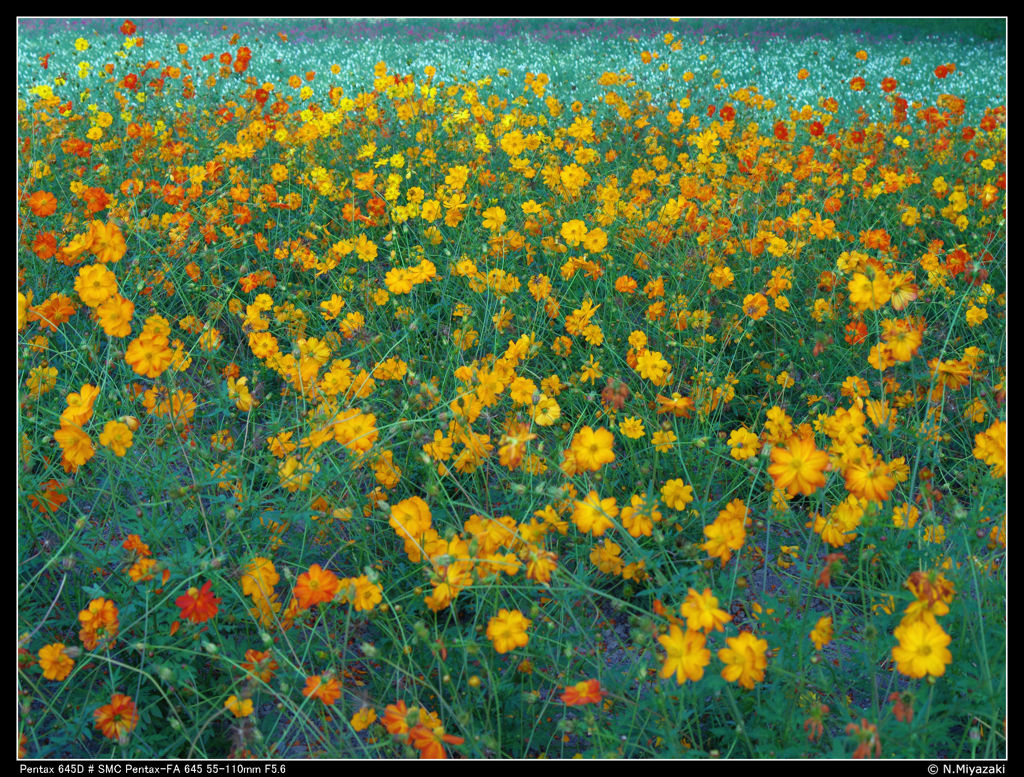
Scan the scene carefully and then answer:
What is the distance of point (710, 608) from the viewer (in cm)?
125

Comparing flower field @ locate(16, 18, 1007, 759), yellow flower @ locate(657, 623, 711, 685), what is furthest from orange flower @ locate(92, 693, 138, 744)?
yellow flower @ locate(657, 623, 711, 685)

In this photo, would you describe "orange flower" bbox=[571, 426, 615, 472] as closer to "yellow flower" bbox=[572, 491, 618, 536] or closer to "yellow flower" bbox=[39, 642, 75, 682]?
"yellow flower" bbox=[572, 491, 618, 536]

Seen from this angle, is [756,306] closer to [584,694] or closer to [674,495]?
[674,495]

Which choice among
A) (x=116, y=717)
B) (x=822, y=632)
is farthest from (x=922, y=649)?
(x=116, y=717)

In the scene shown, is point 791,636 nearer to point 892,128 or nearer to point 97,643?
point 97,643

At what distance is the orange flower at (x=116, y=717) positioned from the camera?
1307 millimetres

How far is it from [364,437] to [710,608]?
83 cm

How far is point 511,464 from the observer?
5.14ft

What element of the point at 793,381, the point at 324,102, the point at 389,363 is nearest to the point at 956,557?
the point at 793,381

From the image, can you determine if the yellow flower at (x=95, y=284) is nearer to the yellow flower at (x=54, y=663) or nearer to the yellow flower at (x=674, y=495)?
the yellow flower at (x=54, y=663)

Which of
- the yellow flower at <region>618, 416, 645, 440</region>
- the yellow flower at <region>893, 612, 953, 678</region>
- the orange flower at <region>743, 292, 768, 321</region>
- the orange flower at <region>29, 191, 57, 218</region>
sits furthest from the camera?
the orange flower at <region>29, 191, 57, 218</region>

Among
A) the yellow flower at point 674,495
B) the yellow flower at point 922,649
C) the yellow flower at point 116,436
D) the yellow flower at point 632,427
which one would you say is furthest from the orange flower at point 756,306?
the yellow flower at point 116,436

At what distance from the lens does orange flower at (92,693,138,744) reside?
1.31 m

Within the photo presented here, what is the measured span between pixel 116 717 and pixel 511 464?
33.5 inches
